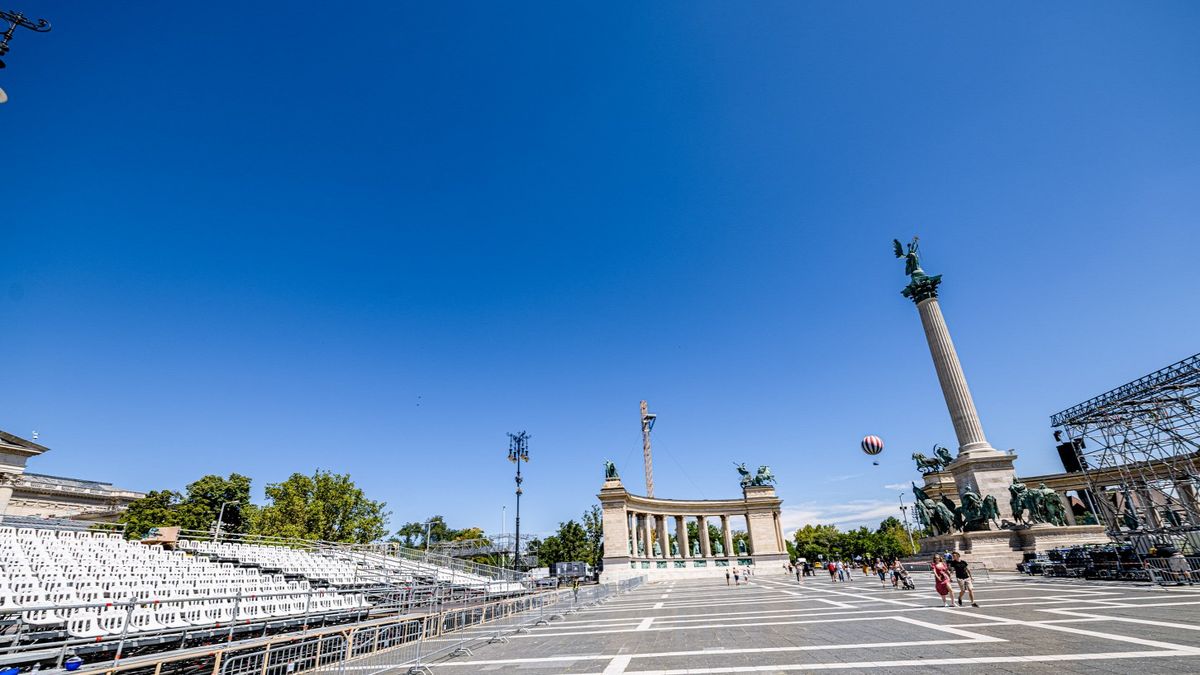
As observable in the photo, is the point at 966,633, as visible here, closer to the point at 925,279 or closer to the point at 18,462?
the point at 925,279

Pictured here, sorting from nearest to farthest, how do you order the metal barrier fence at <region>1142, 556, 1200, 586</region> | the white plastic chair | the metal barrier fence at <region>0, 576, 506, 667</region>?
the metal barrier fence at <region>0, 576, 506, 667</region> → the white plastic chair → the metal barrier fence at <region>1142, 556, 1200, 586</region>

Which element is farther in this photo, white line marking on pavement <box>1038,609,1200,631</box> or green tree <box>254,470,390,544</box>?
green tree <box>254,470,390,544</box>

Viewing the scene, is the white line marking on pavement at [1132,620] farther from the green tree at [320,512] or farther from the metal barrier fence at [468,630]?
the green tree at [320,512]

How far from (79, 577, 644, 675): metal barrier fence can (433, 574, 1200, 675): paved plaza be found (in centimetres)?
61

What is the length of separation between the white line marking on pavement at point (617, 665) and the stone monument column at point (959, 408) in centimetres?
3205

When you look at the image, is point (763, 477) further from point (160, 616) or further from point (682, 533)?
point (160, 616)

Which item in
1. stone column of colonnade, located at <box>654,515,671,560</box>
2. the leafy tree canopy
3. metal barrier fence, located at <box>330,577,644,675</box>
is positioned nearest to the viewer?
metal barrier fence, located at <box>330,577,644,675</box>

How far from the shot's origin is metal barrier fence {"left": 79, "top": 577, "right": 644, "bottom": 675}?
7414mm

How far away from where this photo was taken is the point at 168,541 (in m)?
24.1

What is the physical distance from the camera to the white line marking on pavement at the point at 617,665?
8594 millimetres

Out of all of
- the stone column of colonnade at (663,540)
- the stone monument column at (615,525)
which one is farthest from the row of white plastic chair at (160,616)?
the stone column of colonnade at (663,540)

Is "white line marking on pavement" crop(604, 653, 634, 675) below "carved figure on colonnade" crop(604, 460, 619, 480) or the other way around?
below

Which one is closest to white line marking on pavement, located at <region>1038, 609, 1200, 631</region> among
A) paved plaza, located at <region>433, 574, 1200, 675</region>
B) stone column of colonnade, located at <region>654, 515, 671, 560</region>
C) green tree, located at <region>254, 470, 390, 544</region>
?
paved plaza, located at <region>433, 574, 1200, 675</region>

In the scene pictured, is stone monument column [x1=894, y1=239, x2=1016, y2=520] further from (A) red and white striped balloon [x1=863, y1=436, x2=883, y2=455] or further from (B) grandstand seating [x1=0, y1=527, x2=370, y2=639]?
(B) grandstand seating [x1=0, y1=527, x2=370, y2=639]
